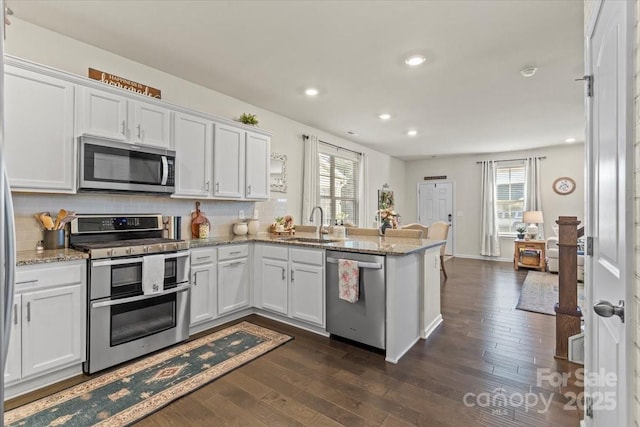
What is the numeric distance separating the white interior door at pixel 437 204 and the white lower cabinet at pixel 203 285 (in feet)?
22.5

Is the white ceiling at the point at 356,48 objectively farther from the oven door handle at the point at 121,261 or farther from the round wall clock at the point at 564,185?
the round wall clock at the point at 564,185

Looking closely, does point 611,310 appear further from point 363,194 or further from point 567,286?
point 363,194

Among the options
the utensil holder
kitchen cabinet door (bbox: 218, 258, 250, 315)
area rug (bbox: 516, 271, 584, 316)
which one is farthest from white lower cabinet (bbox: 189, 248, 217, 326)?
area rug (bbox: 516, 271, 584, 316)

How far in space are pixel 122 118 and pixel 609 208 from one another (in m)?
3.33

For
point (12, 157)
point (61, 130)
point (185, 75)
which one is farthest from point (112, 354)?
point (185, 75)

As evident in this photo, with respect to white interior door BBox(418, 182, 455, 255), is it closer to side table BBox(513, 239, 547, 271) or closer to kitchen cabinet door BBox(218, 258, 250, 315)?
side table BBox(513, 239, 547, 271)

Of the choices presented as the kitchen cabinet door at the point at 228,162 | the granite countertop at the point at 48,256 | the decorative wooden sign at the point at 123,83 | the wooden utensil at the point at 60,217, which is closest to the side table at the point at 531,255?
the kitchen cabinet door at the point at 228,162

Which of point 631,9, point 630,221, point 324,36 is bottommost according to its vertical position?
point 630,221

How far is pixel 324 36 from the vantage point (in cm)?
261

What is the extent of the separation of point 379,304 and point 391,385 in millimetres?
614

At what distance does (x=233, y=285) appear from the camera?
3344 millimetres

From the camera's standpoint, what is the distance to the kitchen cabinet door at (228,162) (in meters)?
3.50

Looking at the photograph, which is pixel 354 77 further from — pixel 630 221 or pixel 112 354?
pixel 112 354

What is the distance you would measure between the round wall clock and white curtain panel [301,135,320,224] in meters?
5.64
